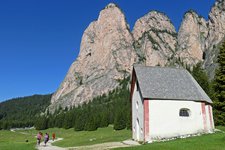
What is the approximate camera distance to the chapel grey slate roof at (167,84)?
36.8m

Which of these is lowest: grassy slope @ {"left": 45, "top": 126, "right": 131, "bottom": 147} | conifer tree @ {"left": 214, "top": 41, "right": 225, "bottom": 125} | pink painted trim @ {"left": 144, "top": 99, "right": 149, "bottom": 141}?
grassy slope @ {"left": 45, "top": 126, "right": 131, "bottom": 147}

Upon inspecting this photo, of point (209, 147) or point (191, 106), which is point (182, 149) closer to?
point (209, 147)

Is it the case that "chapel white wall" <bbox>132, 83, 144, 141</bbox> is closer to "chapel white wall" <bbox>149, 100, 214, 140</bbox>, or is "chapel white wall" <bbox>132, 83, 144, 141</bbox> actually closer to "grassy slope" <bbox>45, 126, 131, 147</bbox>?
"chapel white wall" <bbox>149, 100, 214, 140</bbox>

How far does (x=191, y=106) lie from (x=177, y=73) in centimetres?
647

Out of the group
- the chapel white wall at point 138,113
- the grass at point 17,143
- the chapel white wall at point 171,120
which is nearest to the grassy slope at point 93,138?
the chapel white wall at point 138,113

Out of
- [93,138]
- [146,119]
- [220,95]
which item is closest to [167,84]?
[146,119]

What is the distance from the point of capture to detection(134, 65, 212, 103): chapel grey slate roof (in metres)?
36.8

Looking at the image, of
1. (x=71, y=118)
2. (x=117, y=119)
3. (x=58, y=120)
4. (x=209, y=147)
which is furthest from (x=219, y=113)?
(x=58, y=120)

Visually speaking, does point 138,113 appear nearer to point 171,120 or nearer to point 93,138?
point 171,120

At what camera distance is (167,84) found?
38594 millimetres

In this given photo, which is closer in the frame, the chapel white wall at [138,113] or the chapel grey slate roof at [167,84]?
the chapel grey slate roof at [167,84]

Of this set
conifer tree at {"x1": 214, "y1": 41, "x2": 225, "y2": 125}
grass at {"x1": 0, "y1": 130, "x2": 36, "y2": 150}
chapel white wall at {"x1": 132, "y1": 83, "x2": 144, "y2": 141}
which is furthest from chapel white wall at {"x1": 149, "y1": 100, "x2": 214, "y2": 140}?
grass at {"x1": 0, "y1": 130, "x2": 36, "y2": 150}

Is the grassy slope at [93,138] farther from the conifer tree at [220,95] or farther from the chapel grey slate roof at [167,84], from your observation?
the conifer tree at [220,95]

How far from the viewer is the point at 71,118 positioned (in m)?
164
